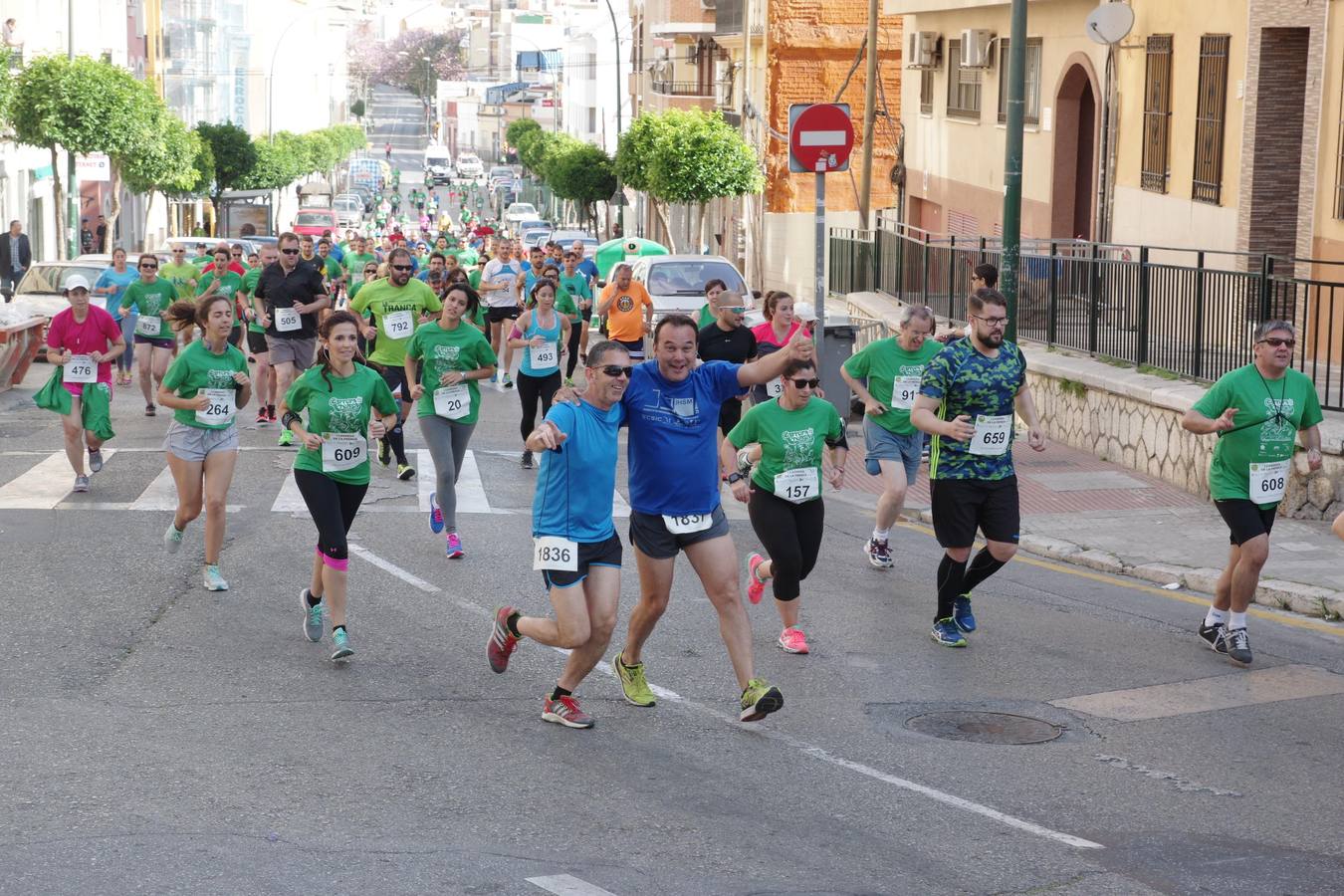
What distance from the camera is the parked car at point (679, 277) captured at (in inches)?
1117

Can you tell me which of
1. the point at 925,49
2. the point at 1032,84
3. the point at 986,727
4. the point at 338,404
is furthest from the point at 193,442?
the point at 925,49

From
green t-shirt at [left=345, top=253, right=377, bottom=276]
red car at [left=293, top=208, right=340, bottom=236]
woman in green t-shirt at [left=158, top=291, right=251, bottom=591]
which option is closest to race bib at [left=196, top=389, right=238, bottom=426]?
woman in green t-shirt at [left=158, top=291, right=251, bottom=591]

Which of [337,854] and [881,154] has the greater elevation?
[881,154]

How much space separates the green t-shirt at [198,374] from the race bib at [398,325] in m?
4.13

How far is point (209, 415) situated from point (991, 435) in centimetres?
465

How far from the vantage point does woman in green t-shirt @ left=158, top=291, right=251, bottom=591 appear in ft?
36.4

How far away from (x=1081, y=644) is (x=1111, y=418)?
7.17 metres

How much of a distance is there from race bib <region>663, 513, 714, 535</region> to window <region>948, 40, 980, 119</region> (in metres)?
25.2

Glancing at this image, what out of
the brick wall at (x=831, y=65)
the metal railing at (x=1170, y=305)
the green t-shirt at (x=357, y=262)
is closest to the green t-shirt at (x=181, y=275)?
the green t-shirt at (x=357, y=262)

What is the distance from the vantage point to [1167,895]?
6172 millimetres

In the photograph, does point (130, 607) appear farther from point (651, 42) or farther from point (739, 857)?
point (651, 42)

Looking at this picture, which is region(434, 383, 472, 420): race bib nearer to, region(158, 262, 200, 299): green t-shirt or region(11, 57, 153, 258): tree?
region(158, 262, 200, 299): green t-shirt

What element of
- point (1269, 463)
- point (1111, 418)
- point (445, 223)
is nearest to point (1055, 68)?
point (1111, 418)

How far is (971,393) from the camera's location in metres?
9.77
